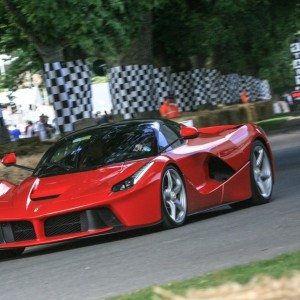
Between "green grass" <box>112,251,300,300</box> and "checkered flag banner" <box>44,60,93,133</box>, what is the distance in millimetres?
11515

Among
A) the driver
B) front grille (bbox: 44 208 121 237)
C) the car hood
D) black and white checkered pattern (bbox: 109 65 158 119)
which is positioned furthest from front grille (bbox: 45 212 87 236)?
black and white checkered pattern (bbox: 109 65 158 119)

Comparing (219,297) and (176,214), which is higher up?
(219,297)

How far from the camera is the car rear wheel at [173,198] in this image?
831 cm

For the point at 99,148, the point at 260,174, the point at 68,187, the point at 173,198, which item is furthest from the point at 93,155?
the point at 260,174

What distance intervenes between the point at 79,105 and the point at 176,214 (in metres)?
9.19

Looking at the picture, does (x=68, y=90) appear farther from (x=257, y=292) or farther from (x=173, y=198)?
(x=257, y=292)

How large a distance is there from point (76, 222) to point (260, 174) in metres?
3.19

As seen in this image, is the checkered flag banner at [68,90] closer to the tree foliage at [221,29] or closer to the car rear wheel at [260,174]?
the tree foliage at [221,29]

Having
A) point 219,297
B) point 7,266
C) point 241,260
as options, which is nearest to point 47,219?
point 7,266

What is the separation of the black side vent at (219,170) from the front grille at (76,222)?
1952 mm

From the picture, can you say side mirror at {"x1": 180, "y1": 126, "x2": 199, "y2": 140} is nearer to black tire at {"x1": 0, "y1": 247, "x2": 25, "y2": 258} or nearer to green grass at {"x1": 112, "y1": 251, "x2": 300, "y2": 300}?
black tire at {"x1": 0, "y1": 247, "x2": 25, "y2": 258}

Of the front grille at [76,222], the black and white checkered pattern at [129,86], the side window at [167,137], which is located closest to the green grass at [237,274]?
the front grille at [76,222]

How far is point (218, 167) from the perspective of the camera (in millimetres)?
9516

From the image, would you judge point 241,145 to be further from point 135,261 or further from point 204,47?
point 204,47
